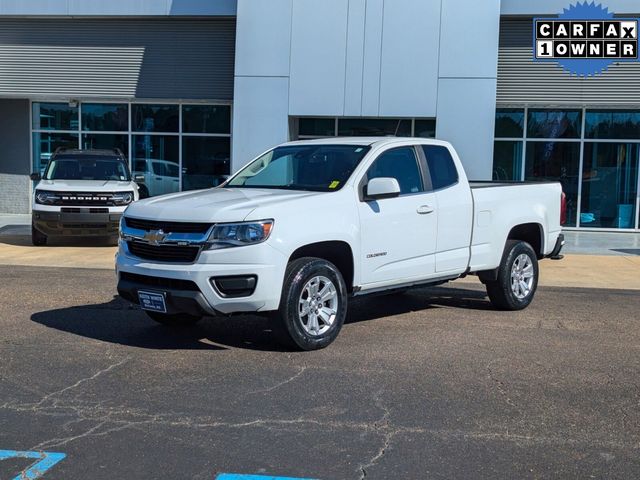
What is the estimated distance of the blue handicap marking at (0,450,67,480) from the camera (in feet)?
13.8

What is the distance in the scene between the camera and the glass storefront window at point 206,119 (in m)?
20.7

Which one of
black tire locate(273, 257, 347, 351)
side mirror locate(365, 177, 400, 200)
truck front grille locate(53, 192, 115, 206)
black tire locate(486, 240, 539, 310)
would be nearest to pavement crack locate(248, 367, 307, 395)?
black tire locate(273, 257, 347, 351)

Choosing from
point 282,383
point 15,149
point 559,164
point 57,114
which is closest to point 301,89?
point 559,164

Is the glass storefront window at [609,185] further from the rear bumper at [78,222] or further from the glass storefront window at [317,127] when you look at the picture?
the rear bumper at [78,222]

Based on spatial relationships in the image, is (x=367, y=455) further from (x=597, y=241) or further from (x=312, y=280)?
(x=597, y=241)

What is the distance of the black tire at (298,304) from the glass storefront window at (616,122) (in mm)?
14334

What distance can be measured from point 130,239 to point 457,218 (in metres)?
3.43

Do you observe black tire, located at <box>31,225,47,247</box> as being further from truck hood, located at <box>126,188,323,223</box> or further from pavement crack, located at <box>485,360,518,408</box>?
pavement crack, located at <box>485,360,518,408</box>

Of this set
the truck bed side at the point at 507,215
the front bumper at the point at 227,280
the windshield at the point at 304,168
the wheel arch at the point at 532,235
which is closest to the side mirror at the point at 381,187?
the windshield at the point at 304,168

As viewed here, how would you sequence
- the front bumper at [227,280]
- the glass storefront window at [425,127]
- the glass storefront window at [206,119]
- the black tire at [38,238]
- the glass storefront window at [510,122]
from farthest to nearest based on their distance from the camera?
the glass storefront window at [206,119] → the glass storefront window at [510,122] → the glass storefront window at [425,127] → the black tire at [38,238] → the front bumper at [227,280]

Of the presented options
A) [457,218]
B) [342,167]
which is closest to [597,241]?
[457,218]

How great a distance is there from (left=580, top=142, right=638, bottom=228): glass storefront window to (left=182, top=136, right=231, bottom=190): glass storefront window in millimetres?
9347

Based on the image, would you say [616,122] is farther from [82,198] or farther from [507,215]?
[82,198]

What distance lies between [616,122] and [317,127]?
7488mm
